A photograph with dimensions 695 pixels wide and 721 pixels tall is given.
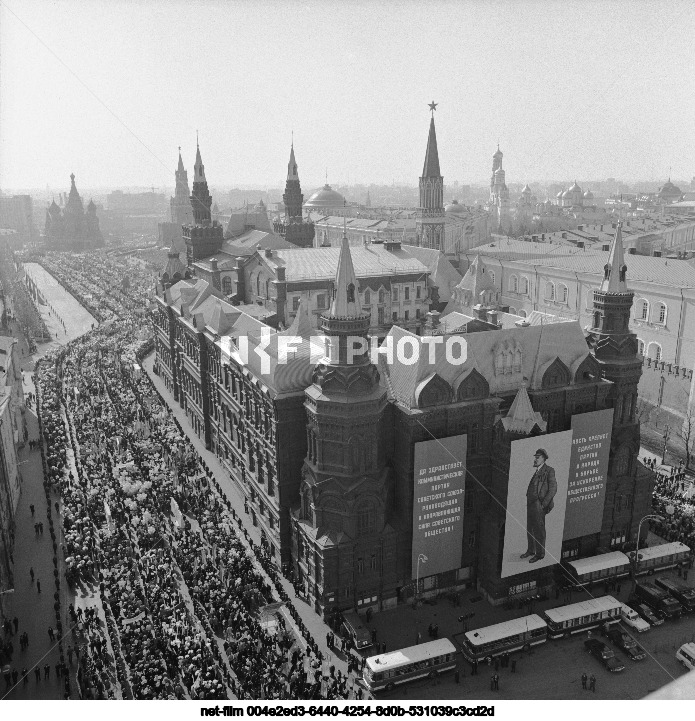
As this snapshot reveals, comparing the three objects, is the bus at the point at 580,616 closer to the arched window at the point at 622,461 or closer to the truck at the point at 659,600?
the truck at the point at 659,600

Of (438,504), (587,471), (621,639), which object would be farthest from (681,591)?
(438,504)

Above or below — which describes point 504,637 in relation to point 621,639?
above

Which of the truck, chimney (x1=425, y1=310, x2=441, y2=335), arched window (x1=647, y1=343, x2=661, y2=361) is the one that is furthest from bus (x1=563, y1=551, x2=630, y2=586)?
arched window (x1=647, y1=343, x2=661, y2=361)

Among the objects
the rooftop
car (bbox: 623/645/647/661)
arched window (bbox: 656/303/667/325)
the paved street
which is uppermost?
the rooftop

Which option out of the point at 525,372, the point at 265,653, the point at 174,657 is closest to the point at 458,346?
the point at 525,372

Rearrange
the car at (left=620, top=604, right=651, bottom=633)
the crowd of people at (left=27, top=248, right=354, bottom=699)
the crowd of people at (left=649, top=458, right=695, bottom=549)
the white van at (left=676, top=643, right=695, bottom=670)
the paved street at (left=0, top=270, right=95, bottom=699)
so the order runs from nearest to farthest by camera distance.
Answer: the crowd of people at (left=27, top=248, right=354, bottom=699), the paved street at (left=0, top=270, right=95, bottom=699), the white van at (left=676, top=643, right=695, bottom=670), the car at (left=620, top=604, right=651, bottom=633), the crowd of people at (left=649, top=458, right=695, bottom=549)

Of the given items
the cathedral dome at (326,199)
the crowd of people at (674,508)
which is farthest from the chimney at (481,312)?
the cathedral dome at (326,199)

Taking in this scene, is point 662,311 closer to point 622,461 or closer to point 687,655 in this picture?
point 622,461

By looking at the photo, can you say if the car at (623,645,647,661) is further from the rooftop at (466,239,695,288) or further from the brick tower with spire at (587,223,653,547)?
the rooftop at (466,239,695,288)
